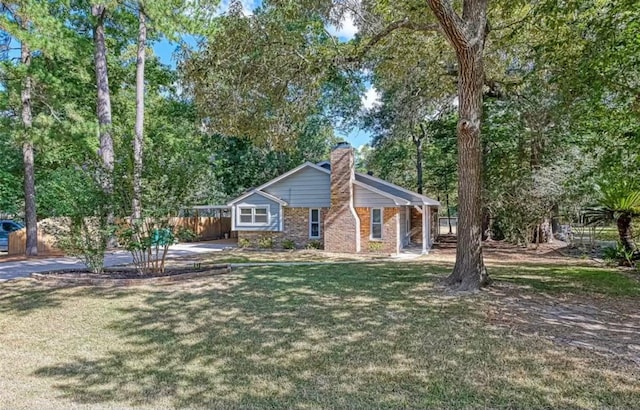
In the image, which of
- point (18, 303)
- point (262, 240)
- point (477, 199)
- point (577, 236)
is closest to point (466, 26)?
point (477, 199)

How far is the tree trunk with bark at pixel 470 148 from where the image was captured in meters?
7.45

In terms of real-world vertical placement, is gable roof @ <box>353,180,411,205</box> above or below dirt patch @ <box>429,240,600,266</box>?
above

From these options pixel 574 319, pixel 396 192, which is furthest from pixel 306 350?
pixel 396 192

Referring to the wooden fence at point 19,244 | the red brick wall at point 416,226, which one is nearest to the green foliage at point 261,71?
the wooden fence at point 19,244

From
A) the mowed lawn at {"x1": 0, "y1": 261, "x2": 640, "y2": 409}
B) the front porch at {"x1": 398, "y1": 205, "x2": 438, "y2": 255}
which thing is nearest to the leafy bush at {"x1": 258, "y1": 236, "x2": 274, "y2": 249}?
the front porch at {"x1": 398, "y1": 205, "x2": 438, "y2": 255}

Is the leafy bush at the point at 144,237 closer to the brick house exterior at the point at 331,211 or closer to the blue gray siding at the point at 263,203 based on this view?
the brick house exterior at the point at 331,211

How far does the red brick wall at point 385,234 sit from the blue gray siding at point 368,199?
1.20 ft

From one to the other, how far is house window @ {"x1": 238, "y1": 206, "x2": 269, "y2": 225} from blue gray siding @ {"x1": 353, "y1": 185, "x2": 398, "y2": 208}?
162 inches

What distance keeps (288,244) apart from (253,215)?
213 cm

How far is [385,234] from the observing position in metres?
16.1

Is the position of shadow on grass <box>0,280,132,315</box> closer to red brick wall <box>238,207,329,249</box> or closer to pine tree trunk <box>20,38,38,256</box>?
pine tree trunk <box>20,38,38,256</box>

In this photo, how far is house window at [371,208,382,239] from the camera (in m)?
16.5

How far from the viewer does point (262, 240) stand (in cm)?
1812

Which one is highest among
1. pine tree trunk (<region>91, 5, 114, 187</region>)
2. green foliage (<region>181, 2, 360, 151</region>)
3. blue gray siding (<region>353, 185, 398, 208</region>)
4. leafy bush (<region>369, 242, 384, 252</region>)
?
pine tree trunk (<region>91, 5, 114, 187</region>)
